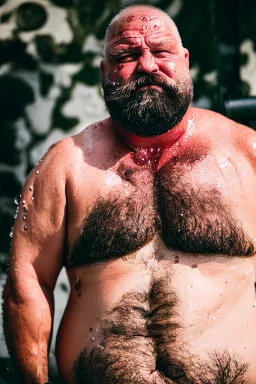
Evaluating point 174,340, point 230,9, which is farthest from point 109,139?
point 230,9

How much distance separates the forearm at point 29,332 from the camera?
2904mm

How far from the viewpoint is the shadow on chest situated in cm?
278

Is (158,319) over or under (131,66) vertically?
under

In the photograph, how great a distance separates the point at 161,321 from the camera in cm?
270

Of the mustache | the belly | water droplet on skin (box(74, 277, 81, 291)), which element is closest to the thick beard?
the mustache

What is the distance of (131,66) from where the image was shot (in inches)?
114

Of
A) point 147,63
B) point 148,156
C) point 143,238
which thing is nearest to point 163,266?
point 143,238

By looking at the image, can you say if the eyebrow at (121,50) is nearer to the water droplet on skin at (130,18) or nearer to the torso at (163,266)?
the water droplet on skin at (130,18)

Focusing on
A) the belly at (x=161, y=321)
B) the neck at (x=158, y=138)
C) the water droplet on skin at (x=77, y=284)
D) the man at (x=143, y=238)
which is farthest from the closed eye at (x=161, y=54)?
the water droplet on skin at (x=77, y=284)

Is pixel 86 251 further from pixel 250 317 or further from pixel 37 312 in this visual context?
pixel 250 317

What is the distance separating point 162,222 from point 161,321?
37 cm

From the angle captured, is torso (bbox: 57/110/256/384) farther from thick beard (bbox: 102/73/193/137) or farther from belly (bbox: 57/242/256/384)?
thick beard (bbox: 102/73/193/137)

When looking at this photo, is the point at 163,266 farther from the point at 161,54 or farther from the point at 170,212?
the point at 161,54

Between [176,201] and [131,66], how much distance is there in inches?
21.4
